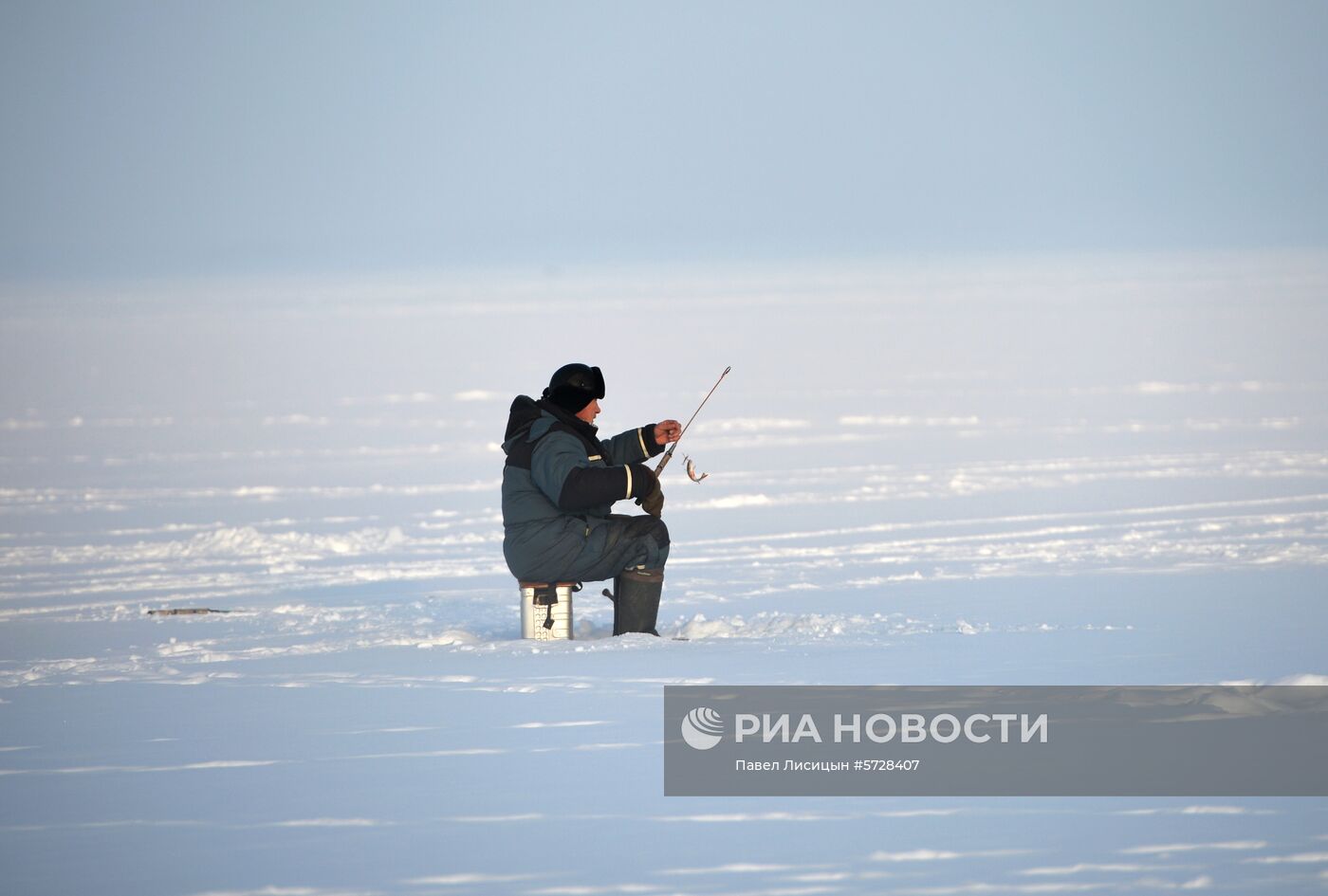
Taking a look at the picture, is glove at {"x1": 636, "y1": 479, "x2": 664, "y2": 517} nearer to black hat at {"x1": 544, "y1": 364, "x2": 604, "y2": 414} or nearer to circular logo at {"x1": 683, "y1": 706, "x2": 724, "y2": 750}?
black hat at {"x1": 544, "y1": 364, "x2": 604, "y2": 414}

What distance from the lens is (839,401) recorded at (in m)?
17.0

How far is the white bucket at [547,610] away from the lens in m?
6.15

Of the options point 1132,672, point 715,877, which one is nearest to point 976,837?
point 715,877

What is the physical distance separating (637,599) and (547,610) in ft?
1.02

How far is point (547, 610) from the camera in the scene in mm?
6172

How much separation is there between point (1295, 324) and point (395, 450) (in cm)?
1496

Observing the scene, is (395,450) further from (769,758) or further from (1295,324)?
(1295,324)

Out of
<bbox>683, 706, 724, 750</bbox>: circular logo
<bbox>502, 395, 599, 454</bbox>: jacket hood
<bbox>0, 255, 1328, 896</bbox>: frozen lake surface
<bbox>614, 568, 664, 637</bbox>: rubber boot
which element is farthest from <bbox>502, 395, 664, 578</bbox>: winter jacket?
<bbox>683, 706, 724, 750</bbox>: circular logo

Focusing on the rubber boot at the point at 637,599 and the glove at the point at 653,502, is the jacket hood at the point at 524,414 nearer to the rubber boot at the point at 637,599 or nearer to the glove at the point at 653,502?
the glove at the point at 653,502

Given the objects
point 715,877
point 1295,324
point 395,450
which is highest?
point 1295,324

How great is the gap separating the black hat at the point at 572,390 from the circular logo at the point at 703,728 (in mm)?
1666

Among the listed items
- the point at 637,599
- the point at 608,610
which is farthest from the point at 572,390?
the point at 608,610

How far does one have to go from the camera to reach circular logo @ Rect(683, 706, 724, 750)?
4.49 metres

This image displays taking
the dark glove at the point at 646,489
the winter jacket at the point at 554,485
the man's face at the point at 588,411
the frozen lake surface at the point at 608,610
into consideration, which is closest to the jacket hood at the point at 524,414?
the winter jacket at the point at 554,485
